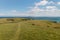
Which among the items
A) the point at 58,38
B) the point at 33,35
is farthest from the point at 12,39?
the point at 58,38

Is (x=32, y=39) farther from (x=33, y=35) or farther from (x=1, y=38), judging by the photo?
(x=1, y=38)

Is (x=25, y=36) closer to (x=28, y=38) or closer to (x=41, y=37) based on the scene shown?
(x=28, y=38)

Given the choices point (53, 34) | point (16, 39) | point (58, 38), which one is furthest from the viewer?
point (53, 34)

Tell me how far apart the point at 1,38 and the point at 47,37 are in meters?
7.18

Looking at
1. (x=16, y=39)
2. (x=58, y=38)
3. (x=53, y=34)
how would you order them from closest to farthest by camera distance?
(x=16, y=39), (x=58, y=38), (x=53, y=34)

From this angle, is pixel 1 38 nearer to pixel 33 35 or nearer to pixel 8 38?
pixel 8 38

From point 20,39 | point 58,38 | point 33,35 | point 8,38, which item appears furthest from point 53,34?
point 8,38

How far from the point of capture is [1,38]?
66.2ft

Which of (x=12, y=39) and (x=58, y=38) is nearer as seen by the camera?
(x=12, y=39)

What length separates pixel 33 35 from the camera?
21594 mm

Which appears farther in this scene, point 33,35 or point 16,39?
point 33,35

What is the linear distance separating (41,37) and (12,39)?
4643mm

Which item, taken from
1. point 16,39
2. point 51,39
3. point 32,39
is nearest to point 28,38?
point 32,39

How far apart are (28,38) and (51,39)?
11.6 feet
